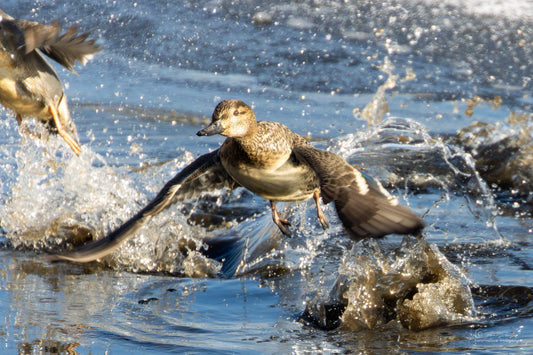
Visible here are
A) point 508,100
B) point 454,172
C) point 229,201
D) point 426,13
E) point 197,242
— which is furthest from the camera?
point 426,13

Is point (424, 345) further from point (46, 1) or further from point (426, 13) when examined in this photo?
point (46, 1)

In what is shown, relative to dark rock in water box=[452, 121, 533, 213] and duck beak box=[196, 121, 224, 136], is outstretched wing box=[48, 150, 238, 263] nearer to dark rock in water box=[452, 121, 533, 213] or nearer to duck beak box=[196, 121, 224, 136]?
duck beak box=[196, 121, 224, 136]

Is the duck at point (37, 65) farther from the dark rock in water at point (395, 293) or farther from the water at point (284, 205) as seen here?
the dark rock in water at point (395, 293)

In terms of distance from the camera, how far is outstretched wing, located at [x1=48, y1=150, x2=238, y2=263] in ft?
12.7

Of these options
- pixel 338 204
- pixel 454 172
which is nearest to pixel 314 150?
pixel 338 204

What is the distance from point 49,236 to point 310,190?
2.22 metres

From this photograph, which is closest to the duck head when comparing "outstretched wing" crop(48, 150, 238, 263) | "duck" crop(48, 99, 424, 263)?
"duck" crop(48, 99, 424, 263)

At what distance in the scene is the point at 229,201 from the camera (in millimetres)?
6391

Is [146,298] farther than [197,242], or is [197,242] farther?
[197,242]

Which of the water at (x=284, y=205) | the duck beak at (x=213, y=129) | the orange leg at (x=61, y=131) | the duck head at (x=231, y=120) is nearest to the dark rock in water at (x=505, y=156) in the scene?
the water at (x=284, y=205)

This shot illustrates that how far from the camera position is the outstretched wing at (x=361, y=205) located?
11.8ft

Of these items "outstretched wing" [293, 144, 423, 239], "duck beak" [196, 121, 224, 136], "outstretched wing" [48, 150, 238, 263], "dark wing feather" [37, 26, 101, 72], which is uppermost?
"dark wing feather" [37, 26, 101, 72]

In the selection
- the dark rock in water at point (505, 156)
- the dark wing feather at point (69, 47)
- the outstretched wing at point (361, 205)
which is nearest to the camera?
the outstretched wing at point (361, 205)

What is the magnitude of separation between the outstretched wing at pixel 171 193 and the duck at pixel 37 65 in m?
0.70
